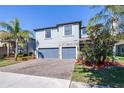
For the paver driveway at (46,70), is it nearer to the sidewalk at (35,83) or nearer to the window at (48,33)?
the sidewalk at (35,83)

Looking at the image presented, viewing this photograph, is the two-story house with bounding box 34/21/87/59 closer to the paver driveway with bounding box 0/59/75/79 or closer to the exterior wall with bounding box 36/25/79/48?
the exterior wall with bounding box 36/25/79/48

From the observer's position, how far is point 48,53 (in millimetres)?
21844

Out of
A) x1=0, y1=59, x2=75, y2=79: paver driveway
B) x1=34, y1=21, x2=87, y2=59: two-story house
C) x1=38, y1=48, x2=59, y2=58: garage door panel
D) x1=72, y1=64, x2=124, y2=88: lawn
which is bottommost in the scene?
x1=0, y1=59, x2=75, y2=79: paver driveway

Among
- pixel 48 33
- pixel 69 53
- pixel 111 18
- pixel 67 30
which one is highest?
pixel 67 30

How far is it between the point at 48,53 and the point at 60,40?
297 centimetres

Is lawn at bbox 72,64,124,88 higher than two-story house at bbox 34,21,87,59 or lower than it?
lower

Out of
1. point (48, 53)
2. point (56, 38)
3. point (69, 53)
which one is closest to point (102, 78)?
point (69, 53)

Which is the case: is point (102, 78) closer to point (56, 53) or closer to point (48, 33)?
point (56, 53)

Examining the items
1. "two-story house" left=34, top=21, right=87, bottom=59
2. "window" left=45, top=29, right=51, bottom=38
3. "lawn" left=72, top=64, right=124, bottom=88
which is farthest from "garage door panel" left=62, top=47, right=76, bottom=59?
"lawn" left=72, top=64, right=124, bottom=88

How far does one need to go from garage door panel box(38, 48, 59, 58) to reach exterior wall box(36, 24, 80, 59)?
19.3 inches

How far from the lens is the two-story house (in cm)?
1980

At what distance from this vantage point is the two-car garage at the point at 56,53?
20052mm

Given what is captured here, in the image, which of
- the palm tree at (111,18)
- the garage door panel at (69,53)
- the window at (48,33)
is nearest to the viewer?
the palm tree at (111,18)

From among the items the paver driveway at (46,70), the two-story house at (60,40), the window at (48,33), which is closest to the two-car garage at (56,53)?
the two-story house at (60,40)
